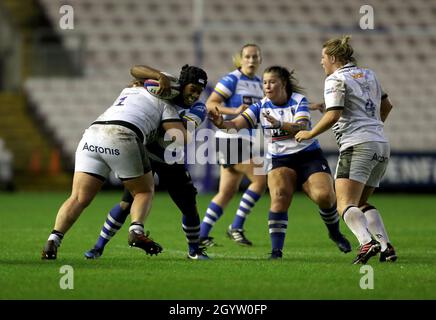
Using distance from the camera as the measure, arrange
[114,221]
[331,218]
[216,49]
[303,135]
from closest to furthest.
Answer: [303,135], [114,221], [331,218], [216,49]

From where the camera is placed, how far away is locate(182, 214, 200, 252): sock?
9.37 metres

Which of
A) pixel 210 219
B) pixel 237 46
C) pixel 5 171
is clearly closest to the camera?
pixel 210 219

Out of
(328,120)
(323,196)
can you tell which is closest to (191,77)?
(328,120)

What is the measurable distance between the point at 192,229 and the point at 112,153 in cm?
122

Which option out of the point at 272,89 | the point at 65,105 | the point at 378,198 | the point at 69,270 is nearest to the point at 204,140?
the point at 378,198

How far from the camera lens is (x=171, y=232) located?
1270 cm

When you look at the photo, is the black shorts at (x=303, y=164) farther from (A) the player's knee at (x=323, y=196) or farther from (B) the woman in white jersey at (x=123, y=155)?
(B) the woman in white jersey at (x=123, y=155)

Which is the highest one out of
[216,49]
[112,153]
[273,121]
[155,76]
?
[216,49]

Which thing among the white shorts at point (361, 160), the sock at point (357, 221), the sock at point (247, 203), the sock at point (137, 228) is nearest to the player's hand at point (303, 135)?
the white shorts at point (361, 160)

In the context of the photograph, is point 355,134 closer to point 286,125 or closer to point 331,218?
point 286,125

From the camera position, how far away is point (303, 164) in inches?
388

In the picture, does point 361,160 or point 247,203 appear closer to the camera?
point 361,160

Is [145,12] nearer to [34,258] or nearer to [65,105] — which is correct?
[65,105]

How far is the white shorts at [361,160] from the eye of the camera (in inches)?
352
